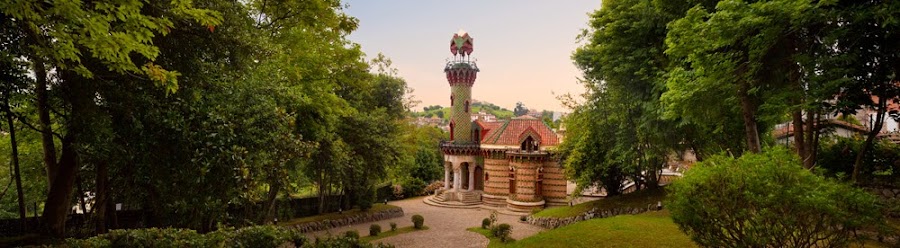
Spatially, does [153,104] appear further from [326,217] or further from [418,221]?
[326,217]

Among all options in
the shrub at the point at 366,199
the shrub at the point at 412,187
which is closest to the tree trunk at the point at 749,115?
the shrub at the point at 366,199

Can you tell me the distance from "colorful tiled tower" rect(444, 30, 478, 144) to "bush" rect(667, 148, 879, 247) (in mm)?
26856

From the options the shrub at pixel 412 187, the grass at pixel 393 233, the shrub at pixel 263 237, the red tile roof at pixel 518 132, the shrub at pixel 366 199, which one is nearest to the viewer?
the shrub at pixel 263 237

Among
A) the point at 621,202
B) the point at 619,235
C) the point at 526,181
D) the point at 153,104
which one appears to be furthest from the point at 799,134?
the point at 526,181

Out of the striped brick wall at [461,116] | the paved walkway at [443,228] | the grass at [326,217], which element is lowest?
the paved walkway at [443,228]

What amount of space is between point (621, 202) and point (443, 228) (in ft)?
31.9

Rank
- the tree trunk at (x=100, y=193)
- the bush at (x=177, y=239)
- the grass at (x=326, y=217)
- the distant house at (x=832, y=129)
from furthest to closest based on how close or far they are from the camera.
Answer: the grass at (x=326, y=217) < the distant house at (x=832, y=129) < the tree trunk at (x=100, y=193) < the bush at (x=177, y=239)

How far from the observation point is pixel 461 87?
35.9 metres

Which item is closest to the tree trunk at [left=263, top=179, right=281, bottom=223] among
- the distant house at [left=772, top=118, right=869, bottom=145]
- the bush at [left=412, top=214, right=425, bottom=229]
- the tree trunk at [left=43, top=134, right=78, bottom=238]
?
the tree trunk at [left=43, top=134, right=78, bottom=238]

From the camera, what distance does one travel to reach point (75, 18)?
17.5 feet

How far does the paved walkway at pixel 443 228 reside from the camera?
2044cm

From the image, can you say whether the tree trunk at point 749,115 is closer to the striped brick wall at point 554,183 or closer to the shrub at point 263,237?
the shrub at point 263,237

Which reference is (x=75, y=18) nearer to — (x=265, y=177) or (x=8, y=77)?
(x=8, y=77)

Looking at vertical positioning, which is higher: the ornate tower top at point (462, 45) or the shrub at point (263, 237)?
the ornate tower top at point (462, 45)
